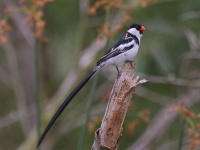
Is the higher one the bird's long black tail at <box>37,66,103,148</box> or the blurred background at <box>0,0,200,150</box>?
the blurred background at <box>0,0,200,150</box>

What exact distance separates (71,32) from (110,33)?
2.79 m

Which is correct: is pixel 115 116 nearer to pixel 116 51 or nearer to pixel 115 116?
pixel 115 116

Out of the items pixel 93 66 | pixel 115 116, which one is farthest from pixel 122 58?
pixel 93 66

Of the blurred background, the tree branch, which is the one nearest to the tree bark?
the tree branch

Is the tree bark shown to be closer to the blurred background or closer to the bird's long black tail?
the bird's long black tail

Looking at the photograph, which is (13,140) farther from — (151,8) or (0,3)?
(151,8)

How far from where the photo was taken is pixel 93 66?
15.0ft

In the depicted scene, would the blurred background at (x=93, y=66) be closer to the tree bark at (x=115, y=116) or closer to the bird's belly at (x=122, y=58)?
the bird's belly at (x=122, y=58)

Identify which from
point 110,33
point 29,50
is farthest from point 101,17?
point 110,33

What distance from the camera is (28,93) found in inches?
277

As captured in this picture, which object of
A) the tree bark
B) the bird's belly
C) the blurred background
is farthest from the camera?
the blurred background

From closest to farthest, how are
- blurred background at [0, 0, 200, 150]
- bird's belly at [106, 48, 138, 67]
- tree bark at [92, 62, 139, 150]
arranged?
1. tree bark at [92, 62, 139, 150]
2. bird's belly at [106, 48, 138, 67]
3. blurred background at [0, 0, 200, 150]

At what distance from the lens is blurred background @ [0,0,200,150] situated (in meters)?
4.52

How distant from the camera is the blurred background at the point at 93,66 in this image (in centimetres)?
452
